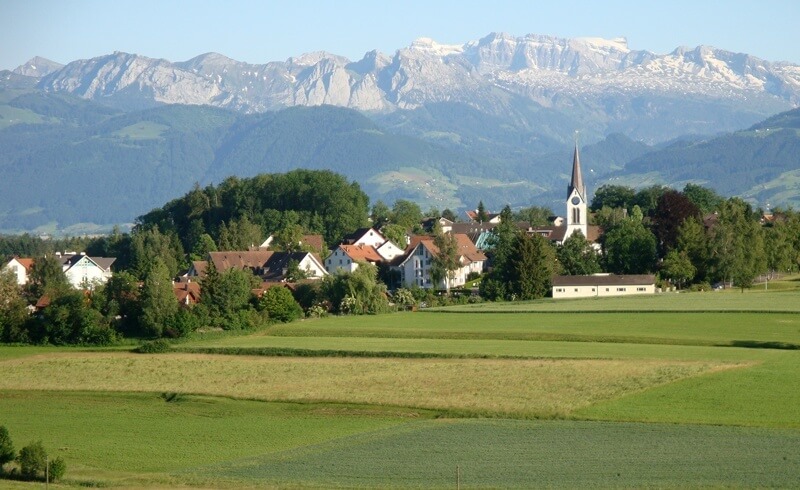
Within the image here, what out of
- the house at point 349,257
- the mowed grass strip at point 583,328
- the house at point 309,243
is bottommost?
the mowed grass strip at point 583,328

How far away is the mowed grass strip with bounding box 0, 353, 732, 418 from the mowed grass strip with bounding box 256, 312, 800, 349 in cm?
952

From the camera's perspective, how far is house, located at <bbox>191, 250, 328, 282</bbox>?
103938 mm

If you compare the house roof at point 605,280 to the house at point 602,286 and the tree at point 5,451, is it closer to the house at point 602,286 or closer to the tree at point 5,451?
the house at point 602,286

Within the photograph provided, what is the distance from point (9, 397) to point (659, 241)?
65.8 meters

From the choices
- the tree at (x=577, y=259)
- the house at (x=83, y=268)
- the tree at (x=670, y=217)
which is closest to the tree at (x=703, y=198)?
the tree at (x=670, y=217)

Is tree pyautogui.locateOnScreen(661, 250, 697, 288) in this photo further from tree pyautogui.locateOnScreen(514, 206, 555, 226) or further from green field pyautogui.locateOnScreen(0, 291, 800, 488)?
tree pyautogui.locateOnScreen(514, 206, 555, 226)

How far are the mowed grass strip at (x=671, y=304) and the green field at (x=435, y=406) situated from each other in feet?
14.3

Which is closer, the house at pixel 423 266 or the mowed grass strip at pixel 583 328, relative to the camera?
the mowed grass strip at pixel 583 328

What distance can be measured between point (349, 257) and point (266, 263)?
772 centimetres

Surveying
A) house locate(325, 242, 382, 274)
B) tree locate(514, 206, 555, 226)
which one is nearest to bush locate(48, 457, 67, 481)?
house locate(325, 242, 382, 274)

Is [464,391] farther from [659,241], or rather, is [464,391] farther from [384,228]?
[384,228]

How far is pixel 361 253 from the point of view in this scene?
379 feet

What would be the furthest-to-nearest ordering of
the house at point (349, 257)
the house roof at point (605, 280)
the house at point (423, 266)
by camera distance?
1. the house at point (349, 257)
2. the house at point (423, 266)
3. the house roof at point (605, 280)

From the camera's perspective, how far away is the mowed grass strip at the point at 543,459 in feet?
116
